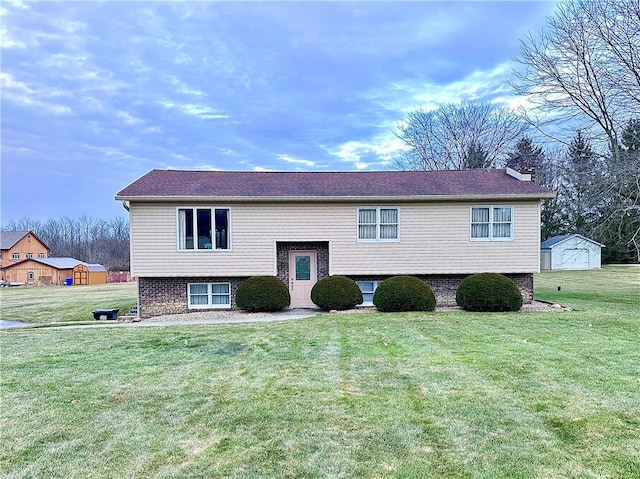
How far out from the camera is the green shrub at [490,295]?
1327cm

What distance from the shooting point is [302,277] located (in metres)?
Answer: 15.5

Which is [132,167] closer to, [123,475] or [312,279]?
[312,279]

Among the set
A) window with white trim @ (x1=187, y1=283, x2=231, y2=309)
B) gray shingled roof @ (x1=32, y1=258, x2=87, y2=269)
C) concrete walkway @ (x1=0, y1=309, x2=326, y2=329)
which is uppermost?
window with white trim @ (x1=187, y1=283, x2=231, y2=309)

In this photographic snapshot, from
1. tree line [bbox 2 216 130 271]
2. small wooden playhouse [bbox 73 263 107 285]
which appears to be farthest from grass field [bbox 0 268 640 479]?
tree line [bbox 2 216 130 271]

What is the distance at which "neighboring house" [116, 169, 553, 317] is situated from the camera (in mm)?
14469

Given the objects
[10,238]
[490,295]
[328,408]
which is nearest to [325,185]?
[490,295]

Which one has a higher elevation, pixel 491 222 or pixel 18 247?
pixel 491 222

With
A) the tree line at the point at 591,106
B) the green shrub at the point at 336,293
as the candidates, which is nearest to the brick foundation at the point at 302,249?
the green shrub at the point at 336,293

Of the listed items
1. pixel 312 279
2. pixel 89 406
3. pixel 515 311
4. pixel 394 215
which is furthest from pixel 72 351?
pixel 515 311

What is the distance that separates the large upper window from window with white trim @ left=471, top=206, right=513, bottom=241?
8506 mm

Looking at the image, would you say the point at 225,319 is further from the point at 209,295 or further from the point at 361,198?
the point at 361,198

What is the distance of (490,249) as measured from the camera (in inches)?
586

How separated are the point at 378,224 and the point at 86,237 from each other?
72.1m

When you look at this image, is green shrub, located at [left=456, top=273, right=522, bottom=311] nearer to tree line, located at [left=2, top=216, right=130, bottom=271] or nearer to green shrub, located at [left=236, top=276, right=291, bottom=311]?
green shrub, located at [left=236, top=276, right=291, bottom=311]
